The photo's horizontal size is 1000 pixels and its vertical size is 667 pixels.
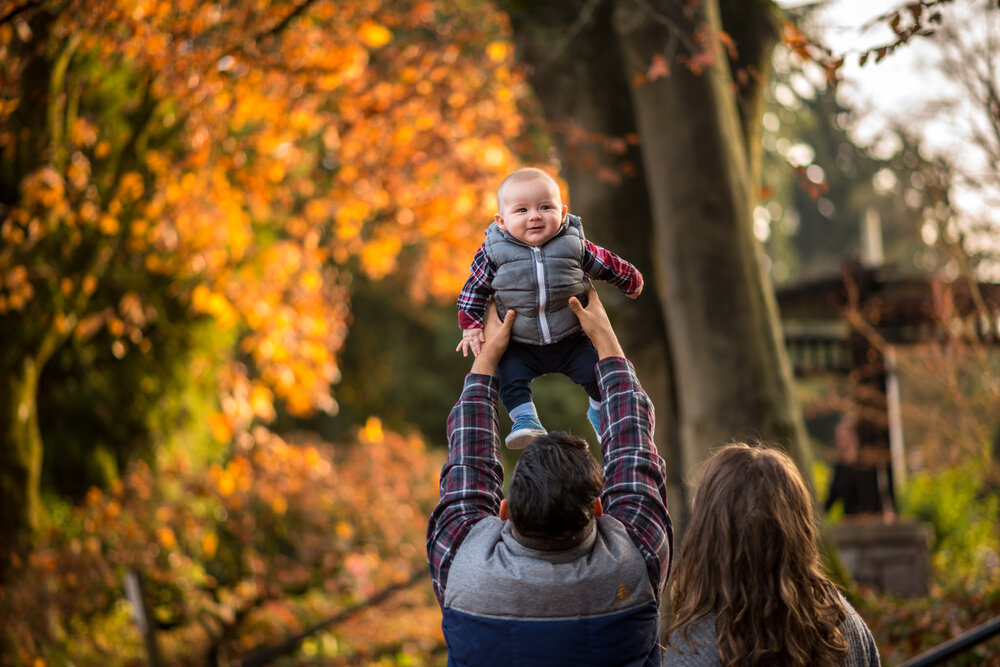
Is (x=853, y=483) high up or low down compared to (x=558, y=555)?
down

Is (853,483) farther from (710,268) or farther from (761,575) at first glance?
(761,575)

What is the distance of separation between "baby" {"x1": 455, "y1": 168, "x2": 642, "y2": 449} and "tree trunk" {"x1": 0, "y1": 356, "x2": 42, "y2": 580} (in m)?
5.56

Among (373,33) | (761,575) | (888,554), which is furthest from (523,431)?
(373,33)

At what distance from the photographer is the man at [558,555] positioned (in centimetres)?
187

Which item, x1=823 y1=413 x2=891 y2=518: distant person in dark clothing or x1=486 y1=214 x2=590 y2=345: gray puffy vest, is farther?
x1=823 y1=413 x2=891 y2=518: distant person in dark clothing

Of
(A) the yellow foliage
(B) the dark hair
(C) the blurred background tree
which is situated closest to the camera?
(B) the dark hair

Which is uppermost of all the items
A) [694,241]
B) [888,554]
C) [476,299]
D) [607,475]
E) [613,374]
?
[694,241]

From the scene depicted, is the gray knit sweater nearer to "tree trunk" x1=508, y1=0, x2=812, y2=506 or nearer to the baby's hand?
the baby's hand

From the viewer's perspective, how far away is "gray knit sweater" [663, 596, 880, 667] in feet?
6.16

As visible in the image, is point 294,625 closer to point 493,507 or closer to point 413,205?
point 413,205

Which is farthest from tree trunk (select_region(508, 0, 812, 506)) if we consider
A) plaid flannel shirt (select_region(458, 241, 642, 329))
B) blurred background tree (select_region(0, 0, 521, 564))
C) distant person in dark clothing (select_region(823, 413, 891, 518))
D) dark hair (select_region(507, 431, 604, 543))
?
distant person in dark clothing (select_region(823, 413, 891, 518))

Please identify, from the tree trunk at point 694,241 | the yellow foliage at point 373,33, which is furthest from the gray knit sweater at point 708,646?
the yellow foliage at point 373,33

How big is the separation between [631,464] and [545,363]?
1.40 ft

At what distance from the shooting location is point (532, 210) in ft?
7.30
